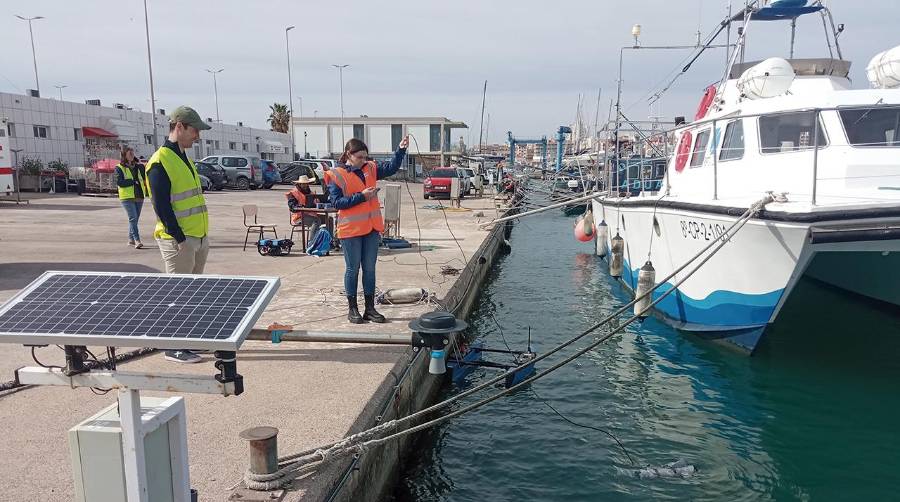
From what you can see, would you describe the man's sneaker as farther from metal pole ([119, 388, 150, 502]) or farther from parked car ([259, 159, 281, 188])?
parked car ([259, 159, 281, 188])

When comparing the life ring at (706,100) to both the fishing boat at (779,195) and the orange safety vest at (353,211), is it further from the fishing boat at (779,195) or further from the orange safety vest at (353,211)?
the orange safety vest at (353,211)

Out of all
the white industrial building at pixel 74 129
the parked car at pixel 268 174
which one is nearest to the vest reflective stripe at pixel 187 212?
the white industrial building at pixel 74 129

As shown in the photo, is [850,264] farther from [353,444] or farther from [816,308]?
[353,444]

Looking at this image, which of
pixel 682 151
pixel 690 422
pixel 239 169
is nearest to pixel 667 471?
pixel 690 422

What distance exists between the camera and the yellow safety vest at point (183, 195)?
4.96 meters

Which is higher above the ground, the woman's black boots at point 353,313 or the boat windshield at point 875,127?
the boat windshield at point 875,127

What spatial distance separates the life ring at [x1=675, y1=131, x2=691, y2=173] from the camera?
10271 mm

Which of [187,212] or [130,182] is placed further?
[130,182]

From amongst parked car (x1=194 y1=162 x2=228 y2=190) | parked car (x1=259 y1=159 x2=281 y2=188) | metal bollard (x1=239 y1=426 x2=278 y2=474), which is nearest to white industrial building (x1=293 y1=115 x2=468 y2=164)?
parked car (x1=259 y1=159 x2=281 y2=188)

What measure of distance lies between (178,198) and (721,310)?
5.94 metres

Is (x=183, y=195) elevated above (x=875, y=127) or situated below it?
below

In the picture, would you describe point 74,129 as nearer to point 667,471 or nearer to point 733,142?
point 733,142

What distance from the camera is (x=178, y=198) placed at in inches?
199

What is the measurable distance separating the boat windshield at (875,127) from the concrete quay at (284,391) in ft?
16.9
